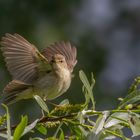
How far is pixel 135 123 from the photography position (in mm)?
2541

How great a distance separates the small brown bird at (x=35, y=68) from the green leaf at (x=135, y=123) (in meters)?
1.35

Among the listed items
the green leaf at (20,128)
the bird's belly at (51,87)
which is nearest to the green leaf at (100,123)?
the green leaf at (20,128)

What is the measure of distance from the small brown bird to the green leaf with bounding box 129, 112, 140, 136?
135 centimetres

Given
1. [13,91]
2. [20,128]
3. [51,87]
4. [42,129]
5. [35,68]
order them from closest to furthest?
[20,128] < [42,129] < [13,91] < [35,68] < [51,87]

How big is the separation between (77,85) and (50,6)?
5.57ft

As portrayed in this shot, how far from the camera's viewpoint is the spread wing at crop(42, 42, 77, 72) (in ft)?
13.8

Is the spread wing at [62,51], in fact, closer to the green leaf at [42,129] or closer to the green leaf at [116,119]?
the green leaf at [42,129]

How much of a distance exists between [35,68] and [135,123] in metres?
1.78

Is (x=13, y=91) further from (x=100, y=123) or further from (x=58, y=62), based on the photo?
(x=100, y=123)

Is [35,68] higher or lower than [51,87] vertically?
higher

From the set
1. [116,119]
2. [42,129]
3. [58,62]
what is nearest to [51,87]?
[58,62]

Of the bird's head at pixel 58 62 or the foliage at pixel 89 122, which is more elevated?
the foliage at pixel 89 122

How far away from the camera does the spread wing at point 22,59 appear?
12.6 ft

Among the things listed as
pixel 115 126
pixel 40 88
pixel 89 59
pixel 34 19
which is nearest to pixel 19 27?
pixel 34 19
